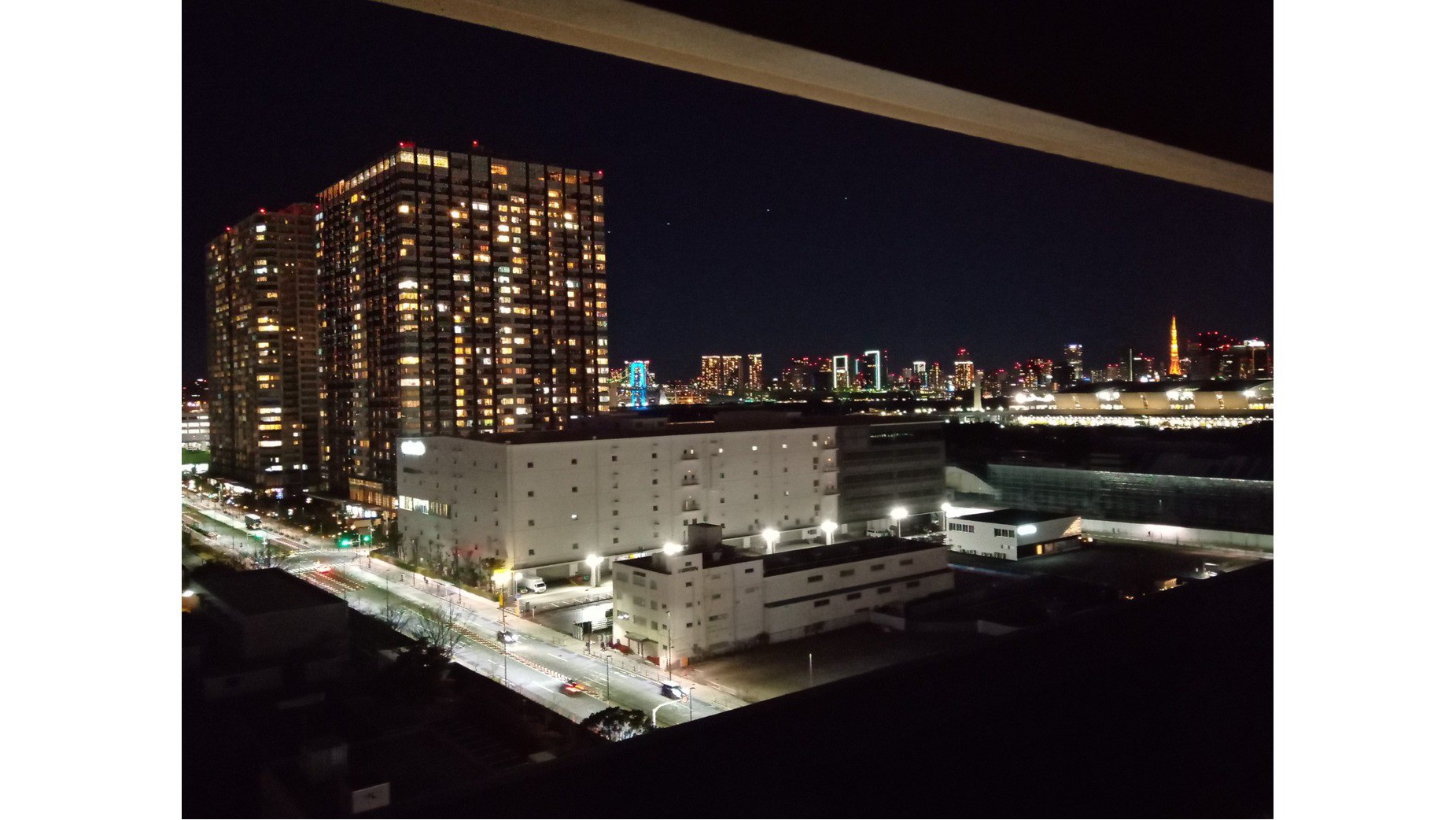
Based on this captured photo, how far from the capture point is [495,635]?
7.80 m

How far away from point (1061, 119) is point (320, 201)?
2018cm

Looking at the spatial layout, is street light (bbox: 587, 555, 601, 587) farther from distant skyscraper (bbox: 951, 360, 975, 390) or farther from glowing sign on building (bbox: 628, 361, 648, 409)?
distant skyscraper (bbox: 951, 360, 975, 390)

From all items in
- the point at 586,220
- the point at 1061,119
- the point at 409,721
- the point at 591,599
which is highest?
the point at 586,220

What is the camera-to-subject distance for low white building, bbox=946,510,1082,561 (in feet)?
33.1

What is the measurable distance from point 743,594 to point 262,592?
3761mm

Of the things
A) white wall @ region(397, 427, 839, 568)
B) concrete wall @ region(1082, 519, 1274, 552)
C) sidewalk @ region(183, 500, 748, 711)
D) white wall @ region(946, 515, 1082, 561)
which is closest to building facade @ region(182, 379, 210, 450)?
sidewalk @ region(183, 500, 748, 711)

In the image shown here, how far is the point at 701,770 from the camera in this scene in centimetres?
40

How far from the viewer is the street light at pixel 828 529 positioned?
38.2 ft

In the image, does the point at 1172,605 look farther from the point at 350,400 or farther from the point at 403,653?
the point at 350,400

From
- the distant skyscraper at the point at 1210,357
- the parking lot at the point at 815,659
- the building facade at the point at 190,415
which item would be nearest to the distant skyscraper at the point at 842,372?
the distant skyscraper at the point at 1210,357

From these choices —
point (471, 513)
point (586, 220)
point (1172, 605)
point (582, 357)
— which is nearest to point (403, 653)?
point (471, 513)

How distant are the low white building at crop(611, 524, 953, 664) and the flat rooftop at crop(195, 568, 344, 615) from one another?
8.79 ft

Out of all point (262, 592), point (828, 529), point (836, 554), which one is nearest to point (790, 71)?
point (262, 592)

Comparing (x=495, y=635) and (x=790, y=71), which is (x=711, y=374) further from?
(x=790, y=71)
